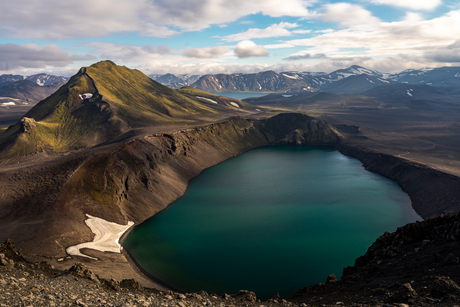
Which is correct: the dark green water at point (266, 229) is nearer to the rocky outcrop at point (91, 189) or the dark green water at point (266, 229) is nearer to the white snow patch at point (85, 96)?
the rocky outcrop at point (91, 189)

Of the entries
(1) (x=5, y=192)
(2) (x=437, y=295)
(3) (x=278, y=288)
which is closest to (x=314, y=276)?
(3) (x=278, y=288)

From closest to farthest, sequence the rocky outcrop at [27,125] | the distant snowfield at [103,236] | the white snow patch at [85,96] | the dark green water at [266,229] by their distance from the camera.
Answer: the dark green water at [266,229] < the distant snowfield at [103,236] < the rocky outcrop at [27,125] < the white snow patch at [85,96]

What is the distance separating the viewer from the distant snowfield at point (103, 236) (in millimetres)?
55612

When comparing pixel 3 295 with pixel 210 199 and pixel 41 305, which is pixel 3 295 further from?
pixel 210 199

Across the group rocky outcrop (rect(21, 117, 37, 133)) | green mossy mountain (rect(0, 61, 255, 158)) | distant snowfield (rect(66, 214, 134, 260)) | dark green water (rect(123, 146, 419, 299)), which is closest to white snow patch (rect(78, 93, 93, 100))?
green mossy mountain (rect(0, 61, 255, 158))

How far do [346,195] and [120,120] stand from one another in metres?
139

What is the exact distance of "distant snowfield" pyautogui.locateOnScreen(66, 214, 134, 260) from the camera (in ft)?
182

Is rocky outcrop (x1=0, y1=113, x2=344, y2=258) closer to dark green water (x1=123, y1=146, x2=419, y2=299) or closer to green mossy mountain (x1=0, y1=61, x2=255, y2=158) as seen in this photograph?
dark green water (x1=123, y1=146, x2=419, y2=299)

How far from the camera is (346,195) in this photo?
89.9 meters

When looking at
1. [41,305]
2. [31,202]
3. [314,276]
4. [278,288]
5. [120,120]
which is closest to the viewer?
[41,305]

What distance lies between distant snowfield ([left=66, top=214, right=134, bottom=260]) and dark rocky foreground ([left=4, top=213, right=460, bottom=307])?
2318cm

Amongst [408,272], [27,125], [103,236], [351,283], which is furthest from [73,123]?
[408,272]

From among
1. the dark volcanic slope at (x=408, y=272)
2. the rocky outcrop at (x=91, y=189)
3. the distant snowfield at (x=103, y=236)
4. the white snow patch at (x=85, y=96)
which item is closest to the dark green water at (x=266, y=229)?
the distant snowfield at (x=103, y=236)

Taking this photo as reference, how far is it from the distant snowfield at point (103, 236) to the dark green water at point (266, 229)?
261 cm
